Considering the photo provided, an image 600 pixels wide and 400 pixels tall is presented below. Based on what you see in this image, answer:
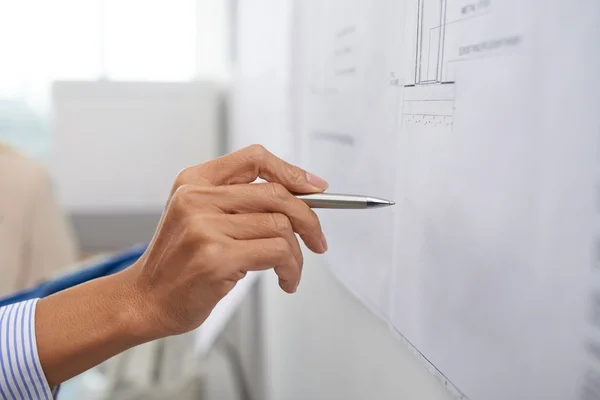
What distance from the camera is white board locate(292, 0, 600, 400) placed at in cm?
28

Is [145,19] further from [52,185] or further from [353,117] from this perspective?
[353,117]

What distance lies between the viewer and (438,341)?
434 millimetres

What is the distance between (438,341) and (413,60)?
0.73 ft

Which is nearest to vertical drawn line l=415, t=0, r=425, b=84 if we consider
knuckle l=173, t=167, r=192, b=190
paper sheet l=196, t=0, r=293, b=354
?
knuckle l=173, t=167, r=192, b=190

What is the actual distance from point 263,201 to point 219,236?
4 cm

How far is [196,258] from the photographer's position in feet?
1.36

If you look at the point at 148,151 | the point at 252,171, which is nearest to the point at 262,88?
the point at 252,171

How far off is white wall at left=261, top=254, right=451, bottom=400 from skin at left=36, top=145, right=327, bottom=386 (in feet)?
0.49

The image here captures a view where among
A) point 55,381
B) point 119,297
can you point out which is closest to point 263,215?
point 119,297

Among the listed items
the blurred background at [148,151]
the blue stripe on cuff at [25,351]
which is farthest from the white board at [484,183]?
the blue stripe on cuff at [25,351]

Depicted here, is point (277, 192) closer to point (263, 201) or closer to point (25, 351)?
point (263, 201)

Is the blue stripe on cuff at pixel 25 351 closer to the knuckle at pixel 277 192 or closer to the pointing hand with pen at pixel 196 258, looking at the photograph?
the pointing hand with pen at pixel 196 258

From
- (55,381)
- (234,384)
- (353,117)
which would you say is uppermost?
(353,117)

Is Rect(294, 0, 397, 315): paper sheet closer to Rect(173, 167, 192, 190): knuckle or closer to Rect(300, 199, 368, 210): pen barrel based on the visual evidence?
Rect(300, 199, 368, 210): pen barrel
